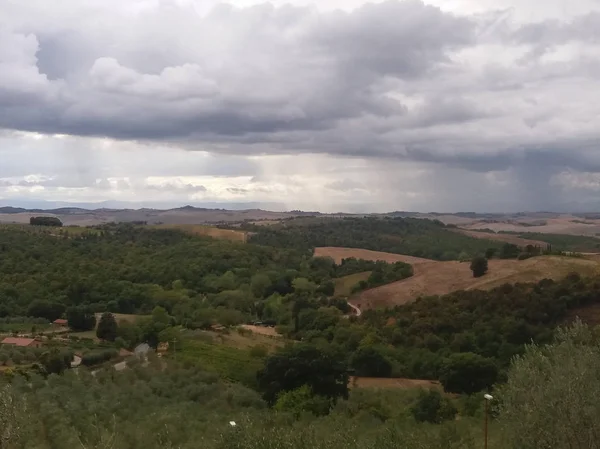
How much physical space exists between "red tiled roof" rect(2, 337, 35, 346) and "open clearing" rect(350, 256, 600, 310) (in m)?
36.8

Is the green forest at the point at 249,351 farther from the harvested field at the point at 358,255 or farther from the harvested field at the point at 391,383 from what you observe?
the harvested field at the point at 358,255

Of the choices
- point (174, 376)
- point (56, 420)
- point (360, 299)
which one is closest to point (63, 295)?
point (360, 299)

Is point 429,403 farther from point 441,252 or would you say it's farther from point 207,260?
point 441,252

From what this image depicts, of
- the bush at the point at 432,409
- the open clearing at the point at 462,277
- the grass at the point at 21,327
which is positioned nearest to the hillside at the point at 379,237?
the open clearing at the point at 462,277

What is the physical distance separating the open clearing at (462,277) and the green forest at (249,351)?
4.01m

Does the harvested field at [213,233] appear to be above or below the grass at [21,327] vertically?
above

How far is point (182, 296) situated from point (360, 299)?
22.4 m

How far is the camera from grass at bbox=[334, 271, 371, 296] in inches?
3361

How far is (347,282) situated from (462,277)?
23.5 meters

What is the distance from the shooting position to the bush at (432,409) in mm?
31922

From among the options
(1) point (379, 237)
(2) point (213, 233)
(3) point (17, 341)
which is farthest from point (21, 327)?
(1) point (379, 237)

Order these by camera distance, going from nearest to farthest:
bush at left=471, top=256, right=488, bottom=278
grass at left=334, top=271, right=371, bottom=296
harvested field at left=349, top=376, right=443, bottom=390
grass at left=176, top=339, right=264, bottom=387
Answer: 1. harvested field at left=349, top=376, right=443, bottom=390
2. grass at left=176, top=339, right=264, bottom=387
3. bush at left=471, top=256, right=488, bottom=278
4. grass at left=334, top=271, right=371, bottom=296

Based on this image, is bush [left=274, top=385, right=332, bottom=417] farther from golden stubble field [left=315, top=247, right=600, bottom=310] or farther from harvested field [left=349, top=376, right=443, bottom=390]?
golden stubble field [left=315, top=247, right=600, bottom=310]

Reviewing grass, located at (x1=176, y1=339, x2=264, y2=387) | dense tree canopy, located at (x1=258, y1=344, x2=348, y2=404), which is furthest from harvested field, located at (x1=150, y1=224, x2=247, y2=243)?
dense tree canopy, located at (x1=258, y1=344, x2=348, y2=404)
